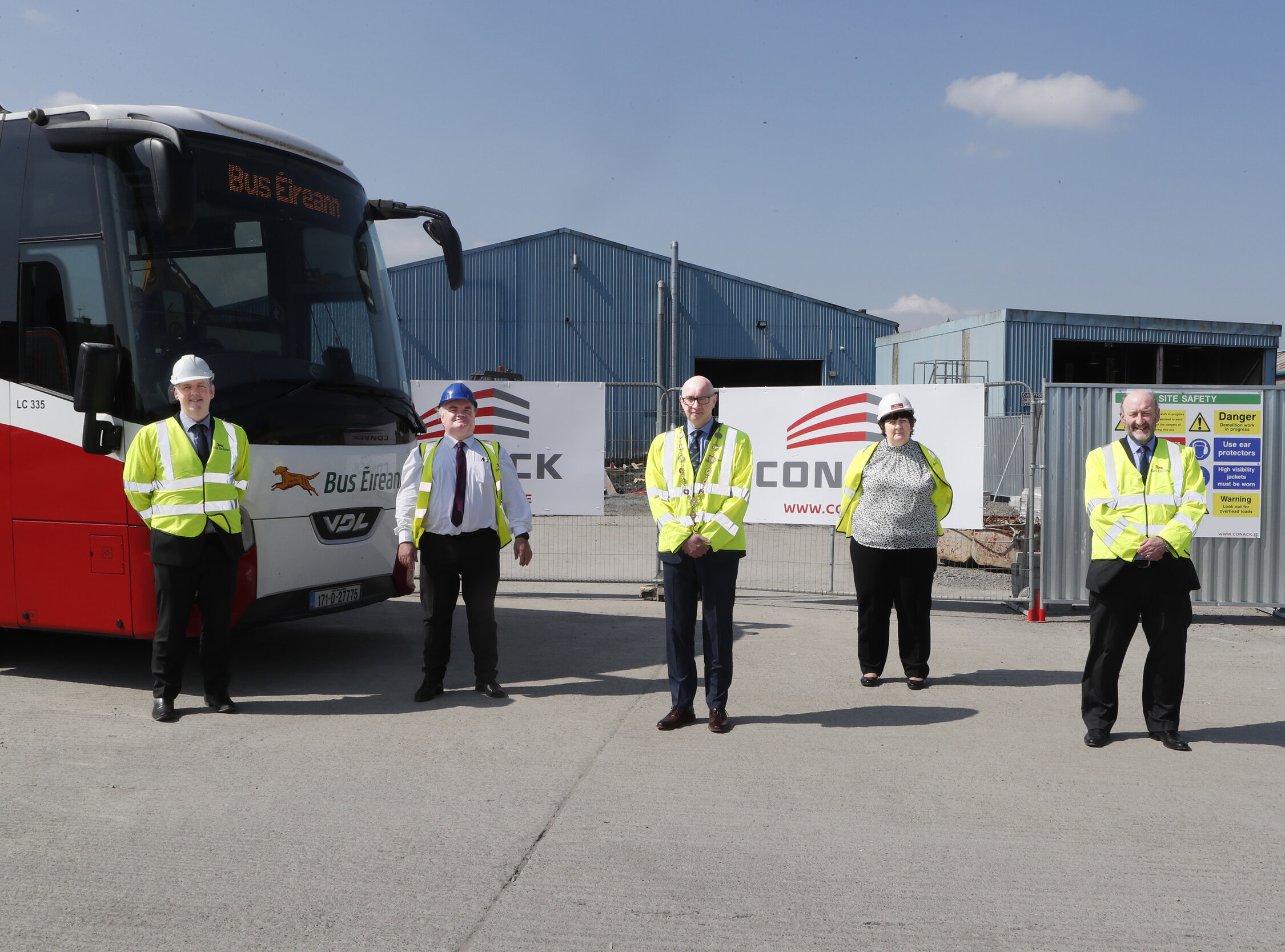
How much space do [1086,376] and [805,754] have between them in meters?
35.2

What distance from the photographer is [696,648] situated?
25.3 feet

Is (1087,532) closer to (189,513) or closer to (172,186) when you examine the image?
(189,513)

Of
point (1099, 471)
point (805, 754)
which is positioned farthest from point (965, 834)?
point (1099, 471)

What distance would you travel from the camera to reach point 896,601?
6719mm

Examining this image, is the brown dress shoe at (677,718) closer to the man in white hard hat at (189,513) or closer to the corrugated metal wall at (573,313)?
the man in white hard hat at (189,513)

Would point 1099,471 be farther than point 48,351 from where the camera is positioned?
No

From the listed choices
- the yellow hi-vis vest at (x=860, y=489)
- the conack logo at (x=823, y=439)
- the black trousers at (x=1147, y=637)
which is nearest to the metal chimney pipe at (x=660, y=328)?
the conack logo at (x=823, y=439)

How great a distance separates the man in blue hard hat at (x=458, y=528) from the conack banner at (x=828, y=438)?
3452 millimetres

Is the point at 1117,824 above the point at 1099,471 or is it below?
below

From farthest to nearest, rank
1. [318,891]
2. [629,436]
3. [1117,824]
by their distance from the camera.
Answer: [629,436]
[1117,824]
[318,891]

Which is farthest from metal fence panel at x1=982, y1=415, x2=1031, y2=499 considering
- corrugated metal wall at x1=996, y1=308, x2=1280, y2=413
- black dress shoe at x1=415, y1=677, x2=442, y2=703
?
black dress shoe at x1=415, y1=677, x2=442, y2=703

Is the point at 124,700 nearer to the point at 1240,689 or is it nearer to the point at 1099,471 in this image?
the point at 1099,471

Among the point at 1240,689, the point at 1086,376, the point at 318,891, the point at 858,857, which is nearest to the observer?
the point at 318,891

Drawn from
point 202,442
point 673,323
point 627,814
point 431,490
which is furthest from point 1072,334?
point 627,814
